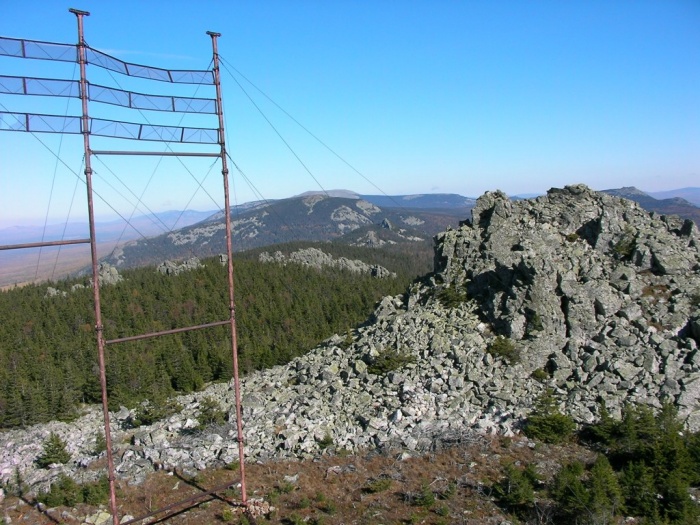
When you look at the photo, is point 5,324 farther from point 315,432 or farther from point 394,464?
point 394,464

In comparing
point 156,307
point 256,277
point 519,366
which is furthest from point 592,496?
point 256,277

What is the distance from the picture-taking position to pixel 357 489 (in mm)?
20094

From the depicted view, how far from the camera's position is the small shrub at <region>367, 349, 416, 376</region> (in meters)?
30.7

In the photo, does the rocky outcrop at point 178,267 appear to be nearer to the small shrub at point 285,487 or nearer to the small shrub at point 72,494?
the small shrub at point 72,494

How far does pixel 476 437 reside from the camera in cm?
2394

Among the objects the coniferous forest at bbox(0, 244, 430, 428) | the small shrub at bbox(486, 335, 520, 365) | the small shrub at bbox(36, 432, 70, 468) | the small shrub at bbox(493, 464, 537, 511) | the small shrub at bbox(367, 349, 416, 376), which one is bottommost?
the coniferous forest at bbox(0, 244, 430, 428)

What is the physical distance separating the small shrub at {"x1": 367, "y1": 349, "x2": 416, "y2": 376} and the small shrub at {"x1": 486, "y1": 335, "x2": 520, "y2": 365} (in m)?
5.07

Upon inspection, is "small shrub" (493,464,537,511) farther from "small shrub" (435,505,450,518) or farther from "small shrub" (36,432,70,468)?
"small shrub" (36,432,70,468)

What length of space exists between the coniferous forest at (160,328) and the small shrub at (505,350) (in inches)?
879

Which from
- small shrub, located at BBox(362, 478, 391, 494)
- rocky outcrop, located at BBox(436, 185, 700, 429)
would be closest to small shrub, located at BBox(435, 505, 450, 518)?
small shrub, located at BBox(362, 478, 391, 494)

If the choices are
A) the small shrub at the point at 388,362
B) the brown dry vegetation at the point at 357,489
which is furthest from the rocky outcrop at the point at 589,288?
the small shrub at the point at 388,362

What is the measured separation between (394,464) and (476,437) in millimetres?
4695

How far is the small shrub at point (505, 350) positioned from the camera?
29531mm

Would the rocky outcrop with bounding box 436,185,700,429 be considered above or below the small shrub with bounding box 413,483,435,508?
above
